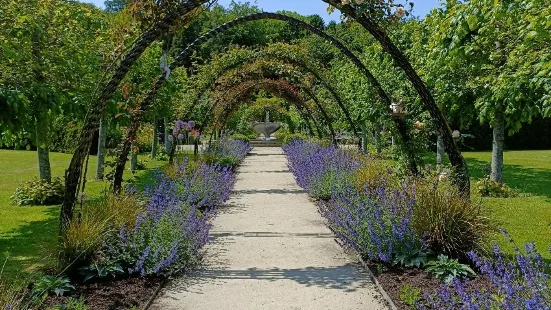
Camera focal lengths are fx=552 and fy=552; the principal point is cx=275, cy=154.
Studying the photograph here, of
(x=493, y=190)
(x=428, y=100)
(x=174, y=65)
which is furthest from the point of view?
(x=493, y=190)

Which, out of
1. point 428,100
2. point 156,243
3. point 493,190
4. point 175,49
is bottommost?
point 493,190

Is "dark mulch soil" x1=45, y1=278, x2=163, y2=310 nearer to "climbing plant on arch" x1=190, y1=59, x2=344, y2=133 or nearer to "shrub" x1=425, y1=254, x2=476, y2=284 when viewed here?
"shrub" x1=425, y1=254, x2=476, y2=284

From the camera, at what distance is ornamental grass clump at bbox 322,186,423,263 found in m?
5.05

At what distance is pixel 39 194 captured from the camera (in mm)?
9352

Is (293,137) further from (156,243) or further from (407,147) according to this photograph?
(156,243)

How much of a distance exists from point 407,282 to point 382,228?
0.60 metres

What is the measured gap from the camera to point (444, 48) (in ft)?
20.2

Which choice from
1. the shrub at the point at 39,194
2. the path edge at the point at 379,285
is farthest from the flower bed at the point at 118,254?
the shrub at the point at 39,194

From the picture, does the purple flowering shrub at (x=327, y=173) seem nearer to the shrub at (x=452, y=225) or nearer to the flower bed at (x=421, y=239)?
the flower bed at (x=421, y=239)

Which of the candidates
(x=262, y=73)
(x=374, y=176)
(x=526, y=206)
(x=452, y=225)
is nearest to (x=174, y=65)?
(x=374, y=176)

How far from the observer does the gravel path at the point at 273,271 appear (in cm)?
429

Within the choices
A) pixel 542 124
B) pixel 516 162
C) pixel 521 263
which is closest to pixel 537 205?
pixel 521 263

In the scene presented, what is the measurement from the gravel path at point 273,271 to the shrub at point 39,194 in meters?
3.05

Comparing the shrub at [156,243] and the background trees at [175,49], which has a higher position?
the background trees at [175,49]
